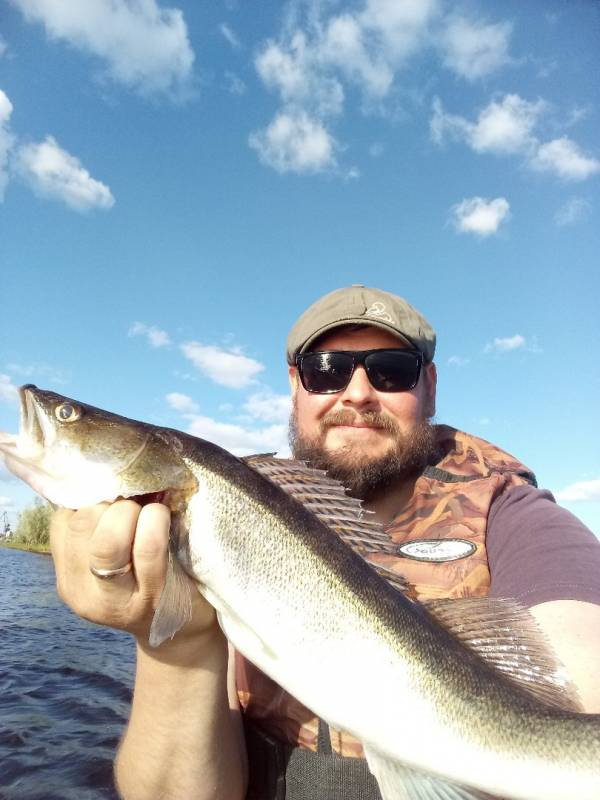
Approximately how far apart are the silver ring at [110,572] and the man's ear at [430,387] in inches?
123

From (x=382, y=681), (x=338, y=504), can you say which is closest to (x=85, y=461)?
(x=338, y=504)

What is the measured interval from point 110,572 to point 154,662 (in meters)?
0.66

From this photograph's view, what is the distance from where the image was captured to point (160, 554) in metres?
2.38

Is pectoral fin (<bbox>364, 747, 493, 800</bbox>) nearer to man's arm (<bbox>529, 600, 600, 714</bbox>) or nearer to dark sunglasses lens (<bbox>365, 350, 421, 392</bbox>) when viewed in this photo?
man's arm (<bbox>529, 600, 600, 714</bbox>)

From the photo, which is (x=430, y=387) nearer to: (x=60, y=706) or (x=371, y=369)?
(x=371, y=369)

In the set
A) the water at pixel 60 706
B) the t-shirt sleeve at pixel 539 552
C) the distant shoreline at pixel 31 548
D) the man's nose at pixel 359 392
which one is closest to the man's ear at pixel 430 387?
the man's nose at pixel 359 392

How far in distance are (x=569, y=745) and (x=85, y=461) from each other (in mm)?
2373

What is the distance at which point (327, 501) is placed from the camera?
9.30ft

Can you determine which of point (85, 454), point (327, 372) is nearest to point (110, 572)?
point (85, 454)

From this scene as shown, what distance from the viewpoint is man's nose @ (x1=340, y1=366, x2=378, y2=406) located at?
4.38 m

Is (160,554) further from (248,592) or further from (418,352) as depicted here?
(418,352)

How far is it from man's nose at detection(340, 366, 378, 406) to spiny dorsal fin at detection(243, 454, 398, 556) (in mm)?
1566

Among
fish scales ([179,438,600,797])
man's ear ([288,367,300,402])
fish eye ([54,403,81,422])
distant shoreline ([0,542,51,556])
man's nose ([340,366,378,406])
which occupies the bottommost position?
fish scales ([179,438,600,797])

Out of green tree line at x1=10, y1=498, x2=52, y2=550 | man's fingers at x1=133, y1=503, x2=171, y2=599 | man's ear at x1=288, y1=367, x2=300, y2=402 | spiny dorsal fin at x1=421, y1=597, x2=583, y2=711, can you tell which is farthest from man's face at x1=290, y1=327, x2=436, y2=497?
green tree line at x1=10, y1=498, x2=52, y2=550
